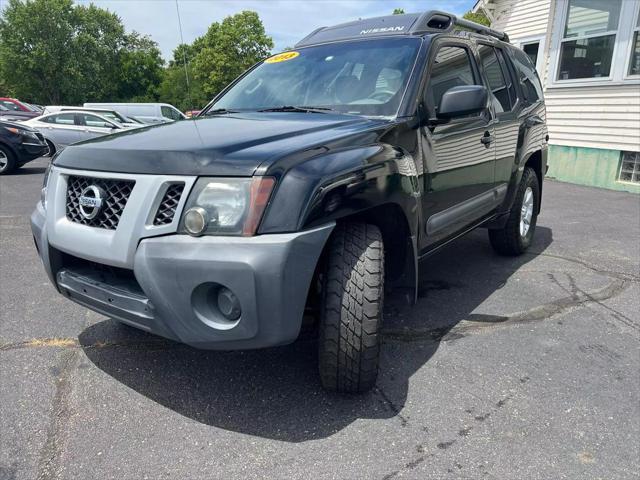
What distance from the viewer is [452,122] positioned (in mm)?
3240

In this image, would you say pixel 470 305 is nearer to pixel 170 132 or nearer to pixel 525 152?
pixel 525 152

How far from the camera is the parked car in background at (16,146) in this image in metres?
10.8

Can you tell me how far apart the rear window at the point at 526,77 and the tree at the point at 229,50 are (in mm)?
49290

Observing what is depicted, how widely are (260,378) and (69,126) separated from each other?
1275cm

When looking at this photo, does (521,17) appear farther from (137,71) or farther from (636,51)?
(137,71)

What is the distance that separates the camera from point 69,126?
13.2m

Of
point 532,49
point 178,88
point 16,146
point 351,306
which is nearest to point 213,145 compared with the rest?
point 351,306

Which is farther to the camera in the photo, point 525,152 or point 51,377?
point 525,152

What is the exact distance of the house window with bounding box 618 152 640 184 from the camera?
8930mm

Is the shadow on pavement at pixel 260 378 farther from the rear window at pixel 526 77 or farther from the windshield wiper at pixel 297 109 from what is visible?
the rear window at pixel 526 77

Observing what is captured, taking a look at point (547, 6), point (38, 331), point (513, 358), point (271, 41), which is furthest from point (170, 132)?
point (271, 41)

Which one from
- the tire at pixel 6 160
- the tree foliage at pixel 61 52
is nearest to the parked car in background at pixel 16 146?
the tire at pixel 6 160

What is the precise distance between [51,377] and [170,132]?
4.65ft

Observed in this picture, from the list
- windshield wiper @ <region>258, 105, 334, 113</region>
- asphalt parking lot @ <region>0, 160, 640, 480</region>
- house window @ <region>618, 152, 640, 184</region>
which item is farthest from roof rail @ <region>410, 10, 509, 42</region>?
house window @ <region>618, 152, 640, 184</region>
